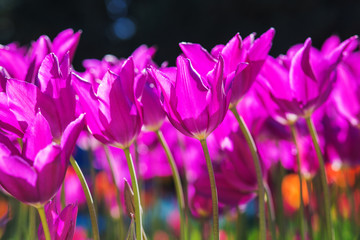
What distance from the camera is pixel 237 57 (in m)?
0.58

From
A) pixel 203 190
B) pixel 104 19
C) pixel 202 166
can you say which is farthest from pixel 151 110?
pixel 104 19

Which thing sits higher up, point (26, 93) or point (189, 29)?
point (26, 93)

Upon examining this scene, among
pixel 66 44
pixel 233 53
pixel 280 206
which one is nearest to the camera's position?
pixel 233 53

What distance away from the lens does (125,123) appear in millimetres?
518

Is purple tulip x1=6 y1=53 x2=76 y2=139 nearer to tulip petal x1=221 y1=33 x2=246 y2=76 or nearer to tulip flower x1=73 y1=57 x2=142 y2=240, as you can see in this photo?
tulip flower x1=73 y1=57 x2=142 y2=240

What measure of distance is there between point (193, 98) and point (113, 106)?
0.08m

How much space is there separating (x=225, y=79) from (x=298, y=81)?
129 mm

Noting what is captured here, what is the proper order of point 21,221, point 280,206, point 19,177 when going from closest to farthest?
point 19,177, point 280,206, point 21,221

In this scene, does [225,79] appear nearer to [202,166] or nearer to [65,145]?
Result: [65,145]

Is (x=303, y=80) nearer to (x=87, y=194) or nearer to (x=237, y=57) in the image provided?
(x=237, y=57)

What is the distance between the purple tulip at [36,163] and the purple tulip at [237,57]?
6.8 inches

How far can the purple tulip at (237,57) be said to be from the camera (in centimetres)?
57

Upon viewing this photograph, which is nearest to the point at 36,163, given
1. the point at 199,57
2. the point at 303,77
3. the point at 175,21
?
the point at 199,57

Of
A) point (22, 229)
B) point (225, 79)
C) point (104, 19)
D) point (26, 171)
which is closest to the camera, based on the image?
point (26, 171)
